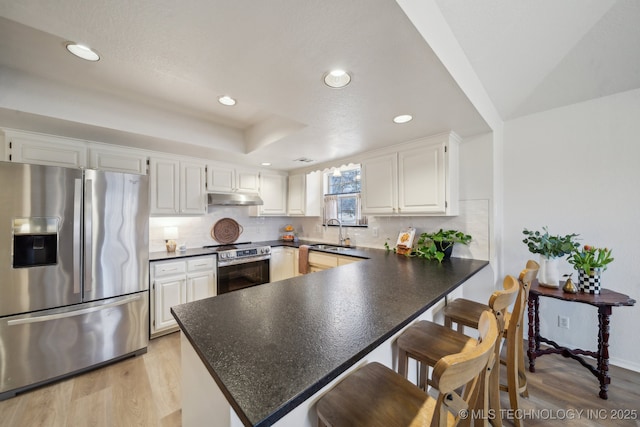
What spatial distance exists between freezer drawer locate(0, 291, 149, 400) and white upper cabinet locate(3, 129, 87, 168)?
53.9 inches

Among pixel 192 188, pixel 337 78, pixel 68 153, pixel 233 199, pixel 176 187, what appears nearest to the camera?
pixel 337 78

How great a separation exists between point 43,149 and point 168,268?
157 cm

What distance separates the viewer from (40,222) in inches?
70.4

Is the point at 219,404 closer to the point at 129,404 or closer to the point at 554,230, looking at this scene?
the point at 129,404

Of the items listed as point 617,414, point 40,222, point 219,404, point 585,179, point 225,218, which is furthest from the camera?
point 225,218

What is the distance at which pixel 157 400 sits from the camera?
5.63 ft

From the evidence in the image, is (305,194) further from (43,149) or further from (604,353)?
(604,353)

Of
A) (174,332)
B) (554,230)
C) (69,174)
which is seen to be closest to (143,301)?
(174,332)

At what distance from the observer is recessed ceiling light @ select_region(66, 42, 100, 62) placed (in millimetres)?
1449

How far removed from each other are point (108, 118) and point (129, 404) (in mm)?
2350

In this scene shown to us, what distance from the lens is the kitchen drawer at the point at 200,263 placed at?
2.78m

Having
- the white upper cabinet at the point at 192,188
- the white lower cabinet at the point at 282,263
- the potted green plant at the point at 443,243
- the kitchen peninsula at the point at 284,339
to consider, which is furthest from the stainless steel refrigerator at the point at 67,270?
the potted green plant at the point at 443,243

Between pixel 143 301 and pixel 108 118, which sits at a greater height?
pixel 108 118

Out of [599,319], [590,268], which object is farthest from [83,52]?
[599,319]
